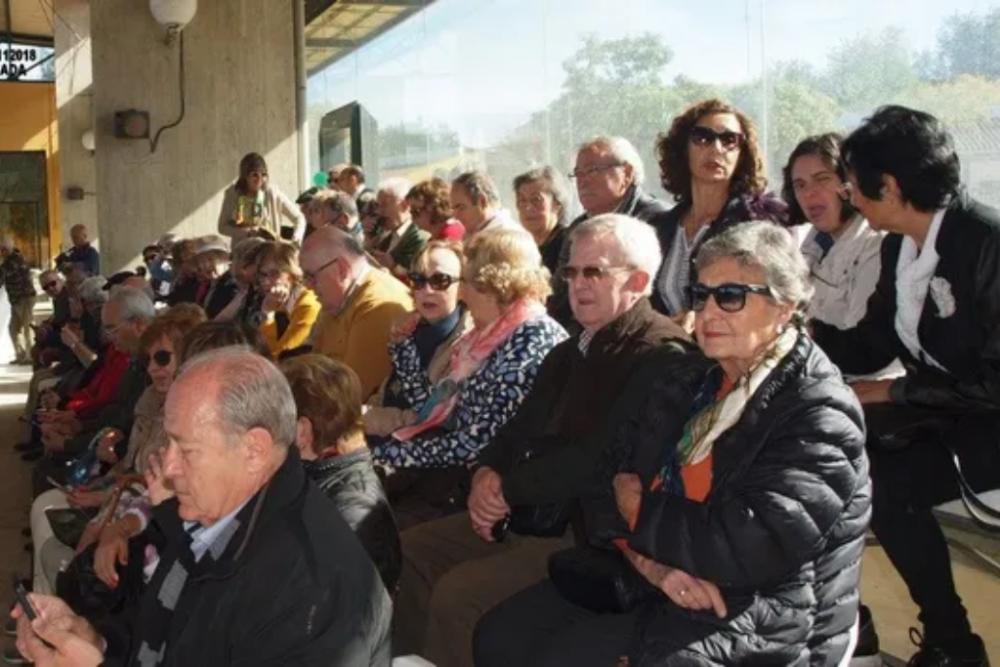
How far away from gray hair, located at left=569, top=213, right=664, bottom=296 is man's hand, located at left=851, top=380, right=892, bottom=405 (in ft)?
2.08

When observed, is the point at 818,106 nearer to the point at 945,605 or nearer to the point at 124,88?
the point at 945,605

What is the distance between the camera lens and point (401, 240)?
21.9 ft

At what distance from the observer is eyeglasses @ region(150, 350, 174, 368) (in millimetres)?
4215

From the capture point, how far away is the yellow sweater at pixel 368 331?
4797mm

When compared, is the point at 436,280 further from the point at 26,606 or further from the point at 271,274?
the point at 26,606

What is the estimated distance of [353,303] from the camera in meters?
4.90

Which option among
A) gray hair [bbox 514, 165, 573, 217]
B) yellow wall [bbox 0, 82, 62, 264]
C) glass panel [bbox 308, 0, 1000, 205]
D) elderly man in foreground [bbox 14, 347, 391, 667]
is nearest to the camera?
elderly man in foreground [bbox 14, 347, 391, 667]

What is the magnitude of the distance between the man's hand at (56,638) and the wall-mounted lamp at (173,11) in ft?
27.1

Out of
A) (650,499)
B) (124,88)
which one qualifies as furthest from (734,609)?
(124,88)

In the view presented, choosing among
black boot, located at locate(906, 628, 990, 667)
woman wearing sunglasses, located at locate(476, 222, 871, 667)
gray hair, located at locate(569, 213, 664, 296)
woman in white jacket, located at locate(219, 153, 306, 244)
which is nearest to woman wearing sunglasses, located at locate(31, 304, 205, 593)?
gray hair, located at locate(569, 213, 664, 296)

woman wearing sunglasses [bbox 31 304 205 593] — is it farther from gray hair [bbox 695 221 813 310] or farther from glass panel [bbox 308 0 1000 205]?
glass panel [bbox 308 0 1000 205]

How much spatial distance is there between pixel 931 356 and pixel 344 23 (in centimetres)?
895

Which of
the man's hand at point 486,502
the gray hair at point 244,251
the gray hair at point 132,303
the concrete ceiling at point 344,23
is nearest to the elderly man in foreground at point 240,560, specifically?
the man's hand at point 486,502

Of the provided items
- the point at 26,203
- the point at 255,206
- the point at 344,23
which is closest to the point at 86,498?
the point at 255,206
